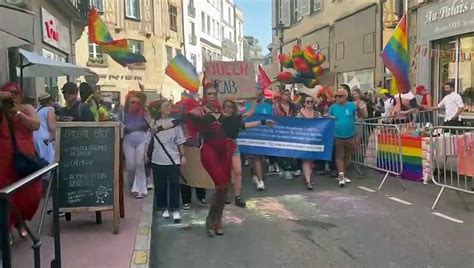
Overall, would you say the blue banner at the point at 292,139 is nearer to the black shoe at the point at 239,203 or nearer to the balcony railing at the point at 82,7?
the black shoe at the point at 239,203

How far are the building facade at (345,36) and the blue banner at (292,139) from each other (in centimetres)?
990

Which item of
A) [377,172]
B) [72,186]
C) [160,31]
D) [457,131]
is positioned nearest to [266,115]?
[377,172]

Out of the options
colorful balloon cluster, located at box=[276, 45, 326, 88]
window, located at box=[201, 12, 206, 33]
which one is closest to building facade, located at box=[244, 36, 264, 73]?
window, located at box=[201, 12, 206, 33]

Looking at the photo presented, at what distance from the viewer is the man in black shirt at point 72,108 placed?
7363 millimetres

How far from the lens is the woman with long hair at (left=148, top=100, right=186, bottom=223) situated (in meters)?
7.05

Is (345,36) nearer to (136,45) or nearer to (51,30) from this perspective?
(51,30)

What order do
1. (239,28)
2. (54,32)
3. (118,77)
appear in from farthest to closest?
(239,28)
(118,77)
(54,32)

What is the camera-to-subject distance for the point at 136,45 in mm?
37094

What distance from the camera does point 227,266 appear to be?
529 centimetres

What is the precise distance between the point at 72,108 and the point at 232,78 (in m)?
3.38

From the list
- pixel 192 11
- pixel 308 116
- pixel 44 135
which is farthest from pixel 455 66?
pixel 192 11

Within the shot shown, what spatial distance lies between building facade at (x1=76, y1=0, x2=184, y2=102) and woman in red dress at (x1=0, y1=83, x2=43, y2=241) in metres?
28.0

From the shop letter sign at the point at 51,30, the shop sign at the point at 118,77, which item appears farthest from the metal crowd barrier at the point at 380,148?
the shop sign at the point at 118,77

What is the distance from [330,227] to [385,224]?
2.29 ft
